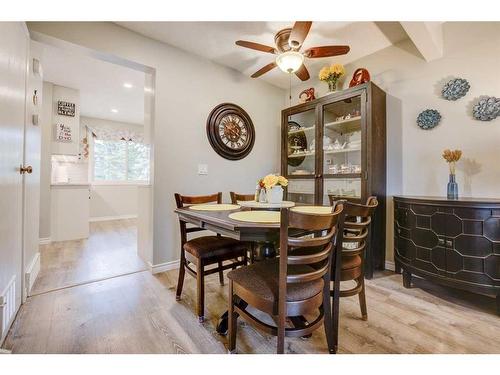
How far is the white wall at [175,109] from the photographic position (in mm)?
2115

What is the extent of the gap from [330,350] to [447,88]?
2.41 metres

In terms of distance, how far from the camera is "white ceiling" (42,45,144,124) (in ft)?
9.45

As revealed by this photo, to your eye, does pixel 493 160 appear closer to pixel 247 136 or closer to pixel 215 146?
pixel 247 136

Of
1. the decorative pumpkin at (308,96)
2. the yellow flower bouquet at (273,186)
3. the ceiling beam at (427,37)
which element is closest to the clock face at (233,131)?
the decorative pumpkin at (308,96)

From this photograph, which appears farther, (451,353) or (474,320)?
(474,320)

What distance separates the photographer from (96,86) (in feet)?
12.0

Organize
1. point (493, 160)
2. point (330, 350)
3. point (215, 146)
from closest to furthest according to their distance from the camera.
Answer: point (330, 350) < point (493, 160) < point (215, 146)

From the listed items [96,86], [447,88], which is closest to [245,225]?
[447,88]

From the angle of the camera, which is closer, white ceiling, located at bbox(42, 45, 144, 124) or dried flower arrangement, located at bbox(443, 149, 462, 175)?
dried flower arrangement, located at bbox(443, 149, 462, 175)

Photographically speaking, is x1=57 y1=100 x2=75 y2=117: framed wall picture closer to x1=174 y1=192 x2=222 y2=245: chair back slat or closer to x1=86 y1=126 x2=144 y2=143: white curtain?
x1=86 y1=126 x2=144 y2=143: white curtain

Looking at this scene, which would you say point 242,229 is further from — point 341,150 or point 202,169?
point 341,150

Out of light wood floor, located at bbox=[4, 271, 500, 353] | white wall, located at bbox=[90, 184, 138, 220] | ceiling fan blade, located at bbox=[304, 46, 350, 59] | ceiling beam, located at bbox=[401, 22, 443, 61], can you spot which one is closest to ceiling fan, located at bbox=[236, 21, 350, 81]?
ceiling fan blade, located at bbox=[304, 46, 350, 59]

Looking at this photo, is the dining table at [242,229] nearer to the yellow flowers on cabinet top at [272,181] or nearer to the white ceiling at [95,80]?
the yellow flowers on cabinet top at [272,181]

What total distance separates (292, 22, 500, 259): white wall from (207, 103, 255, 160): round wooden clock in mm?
1583
